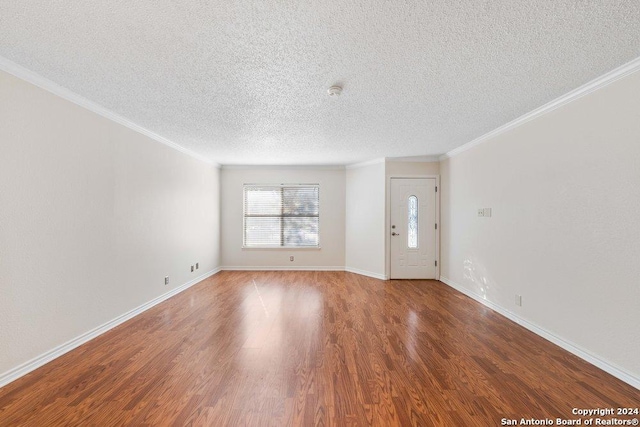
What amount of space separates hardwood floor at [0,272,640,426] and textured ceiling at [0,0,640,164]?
95.7 inches

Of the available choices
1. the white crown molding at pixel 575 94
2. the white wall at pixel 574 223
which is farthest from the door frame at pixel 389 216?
the white crown molding at pixel 575 94

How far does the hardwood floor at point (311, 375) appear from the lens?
1.70 metres

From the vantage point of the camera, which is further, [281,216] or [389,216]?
[281,216]

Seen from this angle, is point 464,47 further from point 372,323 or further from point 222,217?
point 222,217

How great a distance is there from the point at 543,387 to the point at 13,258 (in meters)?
4.18

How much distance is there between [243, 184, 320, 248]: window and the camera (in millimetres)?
6234

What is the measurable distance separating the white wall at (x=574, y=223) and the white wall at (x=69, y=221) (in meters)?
4.74

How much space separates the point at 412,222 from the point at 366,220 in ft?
3.10

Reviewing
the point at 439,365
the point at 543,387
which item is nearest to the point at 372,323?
the point at 439,365

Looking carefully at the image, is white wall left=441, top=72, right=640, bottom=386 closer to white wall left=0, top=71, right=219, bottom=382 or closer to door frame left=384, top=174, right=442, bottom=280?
door frame left=384, top=174, right=442, bottom=280

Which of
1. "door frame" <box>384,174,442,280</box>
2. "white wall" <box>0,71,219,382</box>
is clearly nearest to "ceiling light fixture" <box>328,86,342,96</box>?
"white wall" <box>0,71,219,382</box>

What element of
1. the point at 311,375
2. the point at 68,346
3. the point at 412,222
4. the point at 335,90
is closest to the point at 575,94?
the point at 335,90

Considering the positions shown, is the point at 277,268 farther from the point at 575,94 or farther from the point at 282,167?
the point at 575,94

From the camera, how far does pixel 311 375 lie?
82.6 inches
